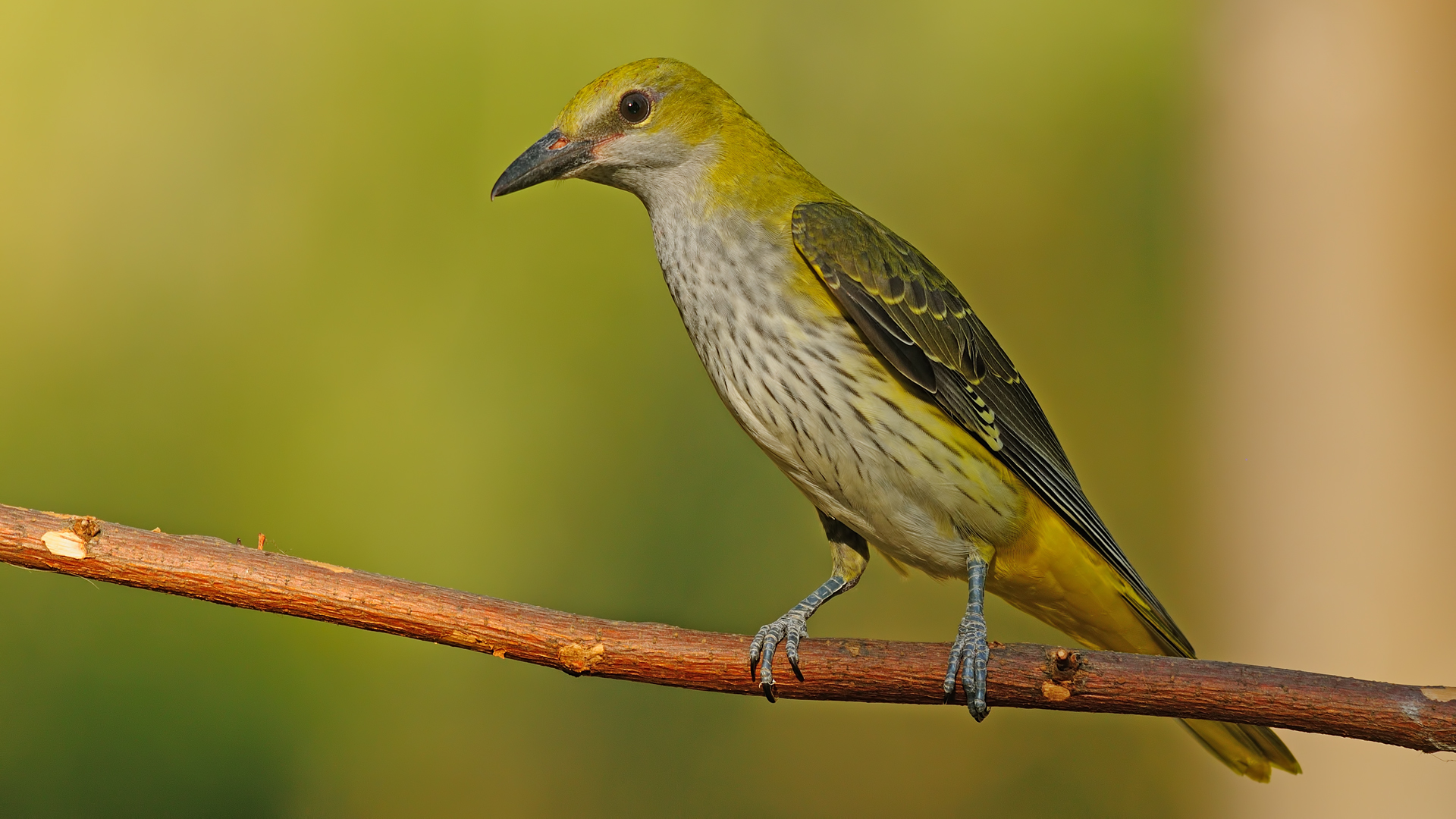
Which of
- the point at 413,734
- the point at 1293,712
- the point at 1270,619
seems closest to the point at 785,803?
the point at 413,734

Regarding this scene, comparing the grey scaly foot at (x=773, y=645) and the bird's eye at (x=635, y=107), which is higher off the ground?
the bird's eye at (x=635, y=107)

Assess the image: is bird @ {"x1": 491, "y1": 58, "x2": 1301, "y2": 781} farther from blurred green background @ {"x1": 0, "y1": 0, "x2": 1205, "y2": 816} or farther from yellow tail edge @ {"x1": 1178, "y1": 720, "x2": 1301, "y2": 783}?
blurred green background @ {"x1": 0, "y1": 0, "x2": 1205, "y2": 816}

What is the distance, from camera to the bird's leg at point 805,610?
2.75 meters

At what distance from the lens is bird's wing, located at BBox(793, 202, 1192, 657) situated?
10.1 ft

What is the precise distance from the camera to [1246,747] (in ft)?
10.4

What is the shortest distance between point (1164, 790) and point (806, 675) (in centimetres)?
463

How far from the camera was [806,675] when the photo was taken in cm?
273

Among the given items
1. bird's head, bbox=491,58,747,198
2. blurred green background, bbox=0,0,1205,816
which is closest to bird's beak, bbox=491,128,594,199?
bird's head, bbox=491,58,747,198

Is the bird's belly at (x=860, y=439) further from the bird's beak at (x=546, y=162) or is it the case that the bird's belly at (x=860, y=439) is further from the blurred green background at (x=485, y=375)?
the blurred green background at (x=485, y=375)

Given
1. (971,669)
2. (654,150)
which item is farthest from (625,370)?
(971,669)

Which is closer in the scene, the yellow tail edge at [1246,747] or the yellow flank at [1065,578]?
→ the yellow tail edge at [1246,747]

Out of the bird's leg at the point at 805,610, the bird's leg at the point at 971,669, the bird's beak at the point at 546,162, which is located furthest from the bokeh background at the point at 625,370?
the bird's beak at the point at 546,162

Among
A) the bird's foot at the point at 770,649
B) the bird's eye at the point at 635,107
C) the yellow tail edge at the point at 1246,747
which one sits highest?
the bird's eye at the point at 635,107

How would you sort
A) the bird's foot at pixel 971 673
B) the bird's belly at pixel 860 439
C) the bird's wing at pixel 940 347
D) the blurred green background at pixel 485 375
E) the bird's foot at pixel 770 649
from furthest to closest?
1. the blurred green background at pixel 485 375
2. the bird's wing at pixel 940 347
3. the bird's belly at pixel 860 439
4. the bird's foot at pixel 770 649
5. the bird's foot at pixel 971 673
